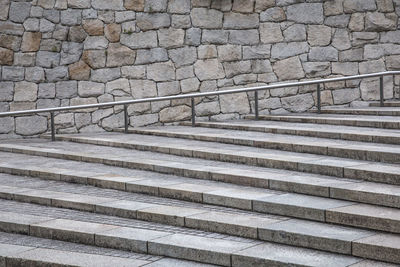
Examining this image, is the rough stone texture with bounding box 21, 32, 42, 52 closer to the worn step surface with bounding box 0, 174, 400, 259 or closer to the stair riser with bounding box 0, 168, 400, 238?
the worn step surface with bounding box 0, 174, 400, 259

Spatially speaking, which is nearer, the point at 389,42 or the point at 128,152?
the point at 128,152

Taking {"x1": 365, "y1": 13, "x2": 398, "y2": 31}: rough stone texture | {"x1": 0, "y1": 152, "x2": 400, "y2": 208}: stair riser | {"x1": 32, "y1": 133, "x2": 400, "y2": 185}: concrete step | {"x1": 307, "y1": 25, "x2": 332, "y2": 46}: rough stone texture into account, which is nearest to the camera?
{"x1": 0, "y1": 152, "x2": 400, "y2": 208}: stair riser

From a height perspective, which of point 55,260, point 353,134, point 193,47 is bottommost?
point 55,260

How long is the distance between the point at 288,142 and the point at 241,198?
265 centimetres

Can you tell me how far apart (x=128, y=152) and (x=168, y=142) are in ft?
2.35

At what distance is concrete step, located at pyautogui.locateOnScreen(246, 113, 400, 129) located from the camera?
1102 centimetres

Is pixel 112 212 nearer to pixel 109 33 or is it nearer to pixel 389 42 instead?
pixel 109 33

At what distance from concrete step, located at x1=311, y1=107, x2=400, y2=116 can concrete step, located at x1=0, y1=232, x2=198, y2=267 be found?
6561mm

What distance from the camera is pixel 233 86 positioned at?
44.8ft

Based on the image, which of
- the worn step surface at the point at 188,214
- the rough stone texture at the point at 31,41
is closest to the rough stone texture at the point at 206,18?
the rough stone texture at the point at 31,41

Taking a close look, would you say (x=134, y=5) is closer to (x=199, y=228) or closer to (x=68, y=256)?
(x=199, y=228)

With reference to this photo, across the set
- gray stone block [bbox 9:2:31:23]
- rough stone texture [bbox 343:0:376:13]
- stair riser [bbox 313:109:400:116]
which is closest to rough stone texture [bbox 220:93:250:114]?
stair riser [bbox 313:109:400:116]

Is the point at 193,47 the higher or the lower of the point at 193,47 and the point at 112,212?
the higher

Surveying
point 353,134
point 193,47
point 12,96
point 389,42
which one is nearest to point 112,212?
point 353,134
